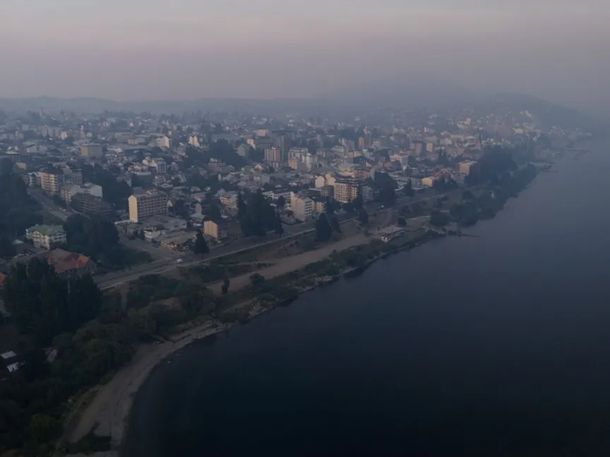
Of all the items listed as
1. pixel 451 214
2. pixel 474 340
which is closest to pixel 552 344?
pixel 474 340

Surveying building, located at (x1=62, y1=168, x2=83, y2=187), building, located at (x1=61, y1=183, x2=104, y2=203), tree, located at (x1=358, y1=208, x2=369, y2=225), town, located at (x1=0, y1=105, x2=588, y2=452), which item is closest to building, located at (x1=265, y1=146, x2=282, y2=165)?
town, located at (x1=0, y1=105, x2=588, y2=452)

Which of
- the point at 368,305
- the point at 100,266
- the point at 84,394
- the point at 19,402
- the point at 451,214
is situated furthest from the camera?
the point at 451,214

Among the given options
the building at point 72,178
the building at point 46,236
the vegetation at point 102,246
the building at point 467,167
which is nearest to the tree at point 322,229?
the vegetation at point 102,246

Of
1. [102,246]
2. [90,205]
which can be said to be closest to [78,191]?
[90,205]

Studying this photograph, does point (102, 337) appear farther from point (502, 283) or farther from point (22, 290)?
point (502, 283)

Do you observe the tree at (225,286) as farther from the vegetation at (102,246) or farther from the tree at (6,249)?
the tree at (6,249)
